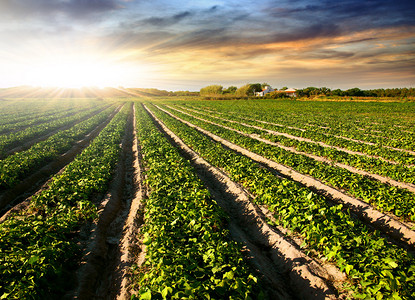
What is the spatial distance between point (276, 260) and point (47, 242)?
623cm

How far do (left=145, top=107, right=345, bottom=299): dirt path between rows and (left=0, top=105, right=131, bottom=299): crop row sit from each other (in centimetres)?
472

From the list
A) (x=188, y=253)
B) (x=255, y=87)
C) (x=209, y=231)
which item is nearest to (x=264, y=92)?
(x=255, y=87)

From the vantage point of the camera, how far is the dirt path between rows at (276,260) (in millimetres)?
4715

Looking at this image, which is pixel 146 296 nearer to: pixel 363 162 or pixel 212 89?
pixel 363 162

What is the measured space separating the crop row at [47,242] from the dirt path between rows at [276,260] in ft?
15.5

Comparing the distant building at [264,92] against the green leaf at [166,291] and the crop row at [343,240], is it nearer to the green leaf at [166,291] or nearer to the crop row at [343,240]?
the crop row at [343,240]

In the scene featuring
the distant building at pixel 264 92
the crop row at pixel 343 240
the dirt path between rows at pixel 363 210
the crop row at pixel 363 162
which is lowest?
the dirt path between rows at pixel 363 210

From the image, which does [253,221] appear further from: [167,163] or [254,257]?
[167,163]

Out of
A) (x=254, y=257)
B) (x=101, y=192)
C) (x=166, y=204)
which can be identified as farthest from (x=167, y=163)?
(x=254, y=257)

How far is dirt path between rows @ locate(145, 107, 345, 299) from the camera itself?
4715 millimetres

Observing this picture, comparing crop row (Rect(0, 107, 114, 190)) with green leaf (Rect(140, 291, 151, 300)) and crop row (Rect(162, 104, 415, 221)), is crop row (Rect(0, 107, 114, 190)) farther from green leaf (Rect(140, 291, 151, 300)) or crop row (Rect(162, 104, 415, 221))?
crop row (Rect(162, 104, 415, 221))

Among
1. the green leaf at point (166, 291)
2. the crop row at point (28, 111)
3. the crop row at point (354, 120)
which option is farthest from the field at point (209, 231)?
the crop row at point (28, 111)

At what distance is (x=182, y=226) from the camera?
5.61 metres

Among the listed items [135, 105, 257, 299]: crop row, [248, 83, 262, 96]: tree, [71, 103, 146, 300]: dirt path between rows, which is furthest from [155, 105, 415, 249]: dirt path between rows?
[248, 83, 262, 96]: tree
